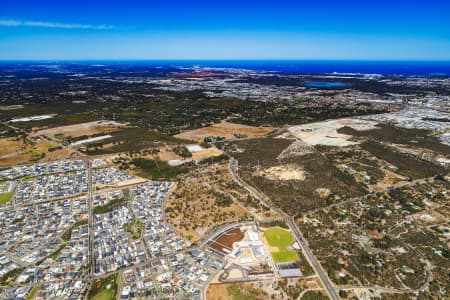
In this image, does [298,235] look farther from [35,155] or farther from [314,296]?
[35,155]

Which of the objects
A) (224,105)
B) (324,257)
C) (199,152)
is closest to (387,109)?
(224,105)

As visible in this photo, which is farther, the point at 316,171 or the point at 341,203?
the point at 316,171

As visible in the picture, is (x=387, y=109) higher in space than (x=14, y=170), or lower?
higher

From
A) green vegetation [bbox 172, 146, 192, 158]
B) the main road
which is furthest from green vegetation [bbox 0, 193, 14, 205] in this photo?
the main road

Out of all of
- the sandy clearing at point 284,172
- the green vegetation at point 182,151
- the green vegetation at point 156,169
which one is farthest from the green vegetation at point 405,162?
the green vegetation at point 156,169

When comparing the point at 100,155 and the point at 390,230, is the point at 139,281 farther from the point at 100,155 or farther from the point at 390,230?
the point at 100,155

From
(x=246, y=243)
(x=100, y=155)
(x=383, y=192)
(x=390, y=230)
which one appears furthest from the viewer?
(x=100, y=155)

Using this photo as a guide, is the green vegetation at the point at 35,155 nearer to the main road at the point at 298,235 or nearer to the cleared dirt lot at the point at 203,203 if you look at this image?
the cleared dirt lot at the point at 203,203

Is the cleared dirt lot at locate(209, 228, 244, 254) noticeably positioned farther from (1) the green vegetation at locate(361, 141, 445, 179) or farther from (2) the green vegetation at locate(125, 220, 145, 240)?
(1) the green vegetation at locate(361, 141, 445, 179)
